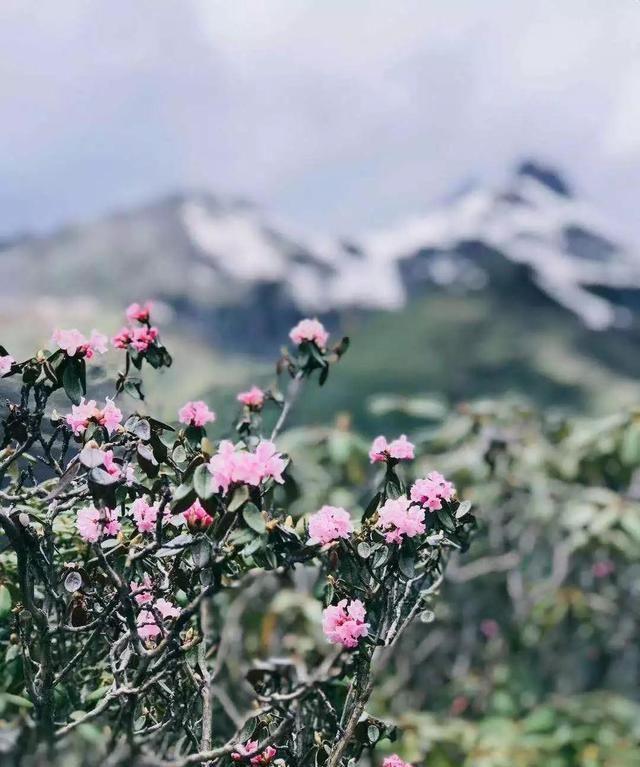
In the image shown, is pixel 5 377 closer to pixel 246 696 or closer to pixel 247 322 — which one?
pixel 246 696

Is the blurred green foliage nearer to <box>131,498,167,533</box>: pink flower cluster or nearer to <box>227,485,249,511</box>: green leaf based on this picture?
<box>131,498,167,533</box>: pink flower cluster

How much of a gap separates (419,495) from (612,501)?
1889 mm

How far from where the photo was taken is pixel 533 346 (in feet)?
21.7

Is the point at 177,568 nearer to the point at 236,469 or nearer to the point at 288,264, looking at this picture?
the point at 236,469

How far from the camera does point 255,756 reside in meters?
1.11

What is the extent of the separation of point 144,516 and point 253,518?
275 millimetres

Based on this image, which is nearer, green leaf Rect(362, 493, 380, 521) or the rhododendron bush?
the rhododendron bush

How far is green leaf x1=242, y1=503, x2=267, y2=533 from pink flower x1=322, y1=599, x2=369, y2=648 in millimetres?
165

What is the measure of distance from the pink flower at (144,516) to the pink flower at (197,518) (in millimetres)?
145

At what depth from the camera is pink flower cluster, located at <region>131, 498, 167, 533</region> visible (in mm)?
1191

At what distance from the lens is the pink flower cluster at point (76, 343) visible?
1.21 meters

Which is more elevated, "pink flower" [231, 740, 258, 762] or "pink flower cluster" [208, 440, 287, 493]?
"pink flower cluster" [208, 440, 287, 493]

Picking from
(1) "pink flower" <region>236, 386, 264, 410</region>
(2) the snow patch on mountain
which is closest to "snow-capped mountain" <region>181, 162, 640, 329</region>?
(2) the snow patch on mountain

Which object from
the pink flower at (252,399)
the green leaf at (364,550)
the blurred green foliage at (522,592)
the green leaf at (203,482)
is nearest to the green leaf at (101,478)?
the green leaf at (203,482)
